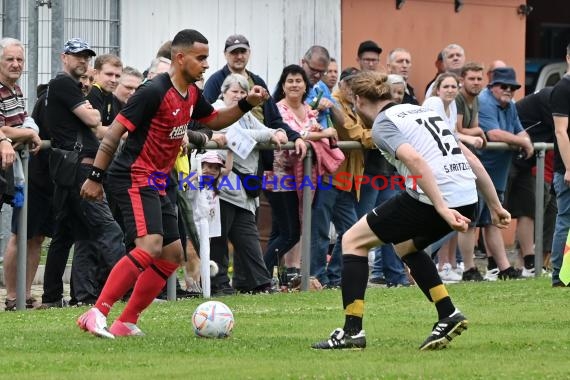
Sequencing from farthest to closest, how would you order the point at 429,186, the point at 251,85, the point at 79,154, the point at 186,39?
the point at 251,85 < the point at 79,154 < the point at 186,39 < the point at 429,186

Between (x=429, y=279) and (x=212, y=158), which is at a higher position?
(x=212, y=158)

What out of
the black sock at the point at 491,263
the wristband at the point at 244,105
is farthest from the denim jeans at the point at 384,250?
the wristband at the point at 244,105

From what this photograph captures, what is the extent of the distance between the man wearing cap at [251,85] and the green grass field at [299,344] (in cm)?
155

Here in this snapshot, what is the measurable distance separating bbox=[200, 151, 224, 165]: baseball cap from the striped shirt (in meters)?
1.89

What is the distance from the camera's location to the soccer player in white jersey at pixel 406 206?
9820 mm

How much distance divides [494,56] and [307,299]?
957cm

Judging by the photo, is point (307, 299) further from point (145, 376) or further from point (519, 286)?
point (145, 376)

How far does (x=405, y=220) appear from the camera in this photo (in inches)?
390

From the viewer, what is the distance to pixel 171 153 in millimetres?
10781

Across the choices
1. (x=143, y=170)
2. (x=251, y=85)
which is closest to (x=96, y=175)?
(x=143, y=170)

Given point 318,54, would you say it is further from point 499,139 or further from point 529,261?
point 529,261

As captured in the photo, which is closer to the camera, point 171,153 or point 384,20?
point 171,153

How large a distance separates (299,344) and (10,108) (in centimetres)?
397

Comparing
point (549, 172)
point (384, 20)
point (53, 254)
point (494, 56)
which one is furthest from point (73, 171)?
point (494, 56)
